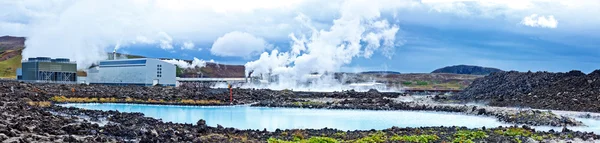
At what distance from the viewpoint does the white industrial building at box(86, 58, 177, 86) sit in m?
77.9

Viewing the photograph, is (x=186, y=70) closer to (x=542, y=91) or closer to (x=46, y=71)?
(x=46, y=71)

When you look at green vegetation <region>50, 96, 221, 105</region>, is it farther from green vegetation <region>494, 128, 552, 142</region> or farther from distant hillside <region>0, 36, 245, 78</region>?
distant hillside <region>0, 36, 245, 78</region>

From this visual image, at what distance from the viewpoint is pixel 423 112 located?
4066cm

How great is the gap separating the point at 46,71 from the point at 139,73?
12513mm

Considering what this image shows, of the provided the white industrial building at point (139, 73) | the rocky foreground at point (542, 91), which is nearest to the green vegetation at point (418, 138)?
the rocky foreground at point (542, 91)

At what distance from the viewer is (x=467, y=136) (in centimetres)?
1958

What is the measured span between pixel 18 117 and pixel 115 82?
62.8 meters

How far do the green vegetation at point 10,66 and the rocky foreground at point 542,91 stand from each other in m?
106

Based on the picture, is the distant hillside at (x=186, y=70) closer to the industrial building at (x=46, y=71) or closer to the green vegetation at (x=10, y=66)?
the green vegetation at (x=10, y=66)

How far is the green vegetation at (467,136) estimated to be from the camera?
60.7ft

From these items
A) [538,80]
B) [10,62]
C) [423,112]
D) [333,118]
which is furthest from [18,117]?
[10,62]

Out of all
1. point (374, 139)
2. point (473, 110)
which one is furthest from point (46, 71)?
point (374, 139)

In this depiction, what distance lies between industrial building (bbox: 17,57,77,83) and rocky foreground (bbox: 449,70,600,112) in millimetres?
54216

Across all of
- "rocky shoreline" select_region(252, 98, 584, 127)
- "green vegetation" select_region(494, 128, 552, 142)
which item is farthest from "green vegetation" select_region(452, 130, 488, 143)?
"rocky shoreline" select_region(252, 98, 584, 127)
